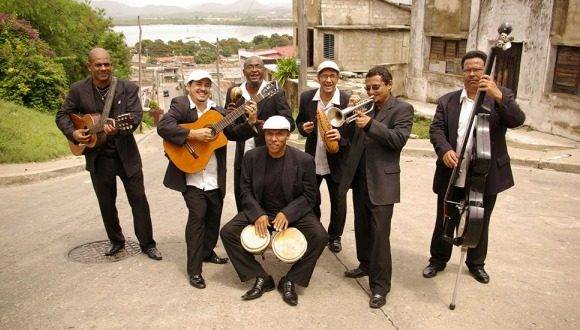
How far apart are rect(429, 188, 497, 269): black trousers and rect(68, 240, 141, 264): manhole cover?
10.7ft

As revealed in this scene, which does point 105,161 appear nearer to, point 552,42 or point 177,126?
point 177,126

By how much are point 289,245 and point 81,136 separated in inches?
93.3

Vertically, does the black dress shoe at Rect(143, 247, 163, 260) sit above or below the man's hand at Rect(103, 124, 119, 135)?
below

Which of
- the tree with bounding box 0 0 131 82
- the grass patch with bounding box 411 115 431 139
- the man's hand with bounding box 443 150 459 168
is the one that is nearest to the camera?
the man's hand with bounding box 443 150 459 168

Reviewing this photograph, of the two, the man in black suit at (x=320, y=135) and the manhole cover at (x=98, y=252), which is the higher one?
the man in black suit at (x=320, y=135)

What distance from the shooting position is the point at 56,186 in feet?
28.7

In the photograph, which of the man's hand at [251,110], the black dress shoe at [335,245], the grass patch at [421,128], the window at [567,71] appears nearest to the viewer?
the man's hand at [251,110]

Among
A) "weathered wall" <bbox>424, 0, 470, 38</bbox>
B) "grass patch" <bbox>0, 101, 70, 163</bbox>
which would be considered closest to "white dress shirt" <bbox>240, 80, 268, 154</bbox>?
"grass patch" <bbox>0, 101, 70, 163</bbox>

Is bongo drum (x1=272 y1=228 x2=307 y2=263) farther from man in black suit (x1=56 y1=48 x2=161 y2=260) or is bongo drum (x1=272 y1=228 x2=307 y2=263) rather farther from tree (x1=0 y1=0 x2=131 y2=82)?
tree (x1=0 y1=0 x2=131 y2=82)

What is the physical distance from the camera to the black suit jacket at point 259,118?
191 inches

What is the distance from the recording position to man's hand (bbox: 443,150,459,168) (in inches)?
161

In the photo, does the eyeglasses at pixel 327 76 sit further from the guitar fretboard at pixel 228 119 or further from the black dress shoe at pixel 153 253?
the black dress shoe at pixel 153 253

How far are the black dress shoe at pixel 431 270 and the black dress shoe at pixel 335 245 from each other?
3.39ft

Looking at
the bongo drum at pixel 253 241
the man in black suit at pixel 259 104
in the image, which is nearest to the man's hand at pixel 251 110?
the man in black suit at pixel 259 104
